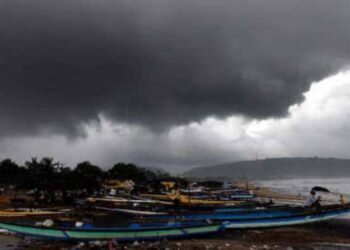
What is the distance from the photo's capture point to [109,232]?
22828mm

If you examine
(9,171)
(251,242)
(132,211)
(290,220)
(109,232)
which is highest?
(9,171)

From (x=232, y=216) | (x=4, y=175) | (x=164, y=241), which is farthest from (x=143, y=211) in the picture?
(x=4, y=175)

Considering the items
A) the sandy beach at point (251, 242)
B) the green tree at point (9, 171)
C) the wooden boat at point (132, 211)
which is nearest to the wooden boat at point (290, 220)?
the sandy beach at point (251, 242)

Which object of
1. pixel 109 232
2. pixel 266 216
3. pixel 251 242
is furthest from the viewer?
pixel 266 216

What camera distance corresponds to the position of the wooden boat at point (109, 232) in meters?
22.7

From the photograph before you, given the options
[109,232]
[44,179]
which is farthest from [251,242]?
[44,179]

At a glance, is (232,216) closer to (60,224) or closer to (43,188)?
(60,224)

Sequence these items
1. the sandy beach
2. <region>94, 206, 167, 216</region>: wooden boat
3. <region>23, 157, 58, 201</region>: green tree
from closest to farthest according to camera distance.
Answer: the sandy beach
<region>94, 206, 167, 216</region>: wooden boat
<region>23, 157, 58, 201</region>: green tree

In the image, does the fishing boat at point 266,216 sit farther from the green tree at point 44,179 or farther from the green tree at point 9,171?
the green tree at point 9,171

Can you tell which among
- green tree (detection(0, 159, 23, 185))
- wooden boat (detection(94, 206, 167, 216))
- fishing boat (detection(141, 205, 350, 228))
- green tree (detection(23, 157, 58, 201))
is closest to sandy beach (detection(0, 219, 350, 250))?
fishing boat (detection(141, 205, 350, 228))

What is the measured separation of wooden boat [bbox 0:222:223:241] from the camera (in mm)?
22734

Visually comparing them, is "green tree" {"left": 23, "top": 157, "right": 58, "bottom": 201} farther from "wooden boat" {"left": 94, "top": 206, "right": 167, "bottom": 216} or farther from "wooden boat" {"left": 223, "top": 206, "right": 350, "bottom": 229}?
"wooden boat" {"left": 223, "top": 206, "right": 350, "bottom": 229}

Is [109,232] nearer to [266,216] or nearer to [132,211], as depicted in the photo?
[132,211]

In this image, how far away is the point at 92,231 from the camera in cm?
2272
